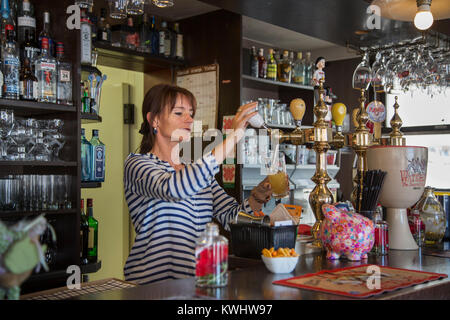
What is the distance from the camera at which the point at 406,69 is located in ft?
9.69

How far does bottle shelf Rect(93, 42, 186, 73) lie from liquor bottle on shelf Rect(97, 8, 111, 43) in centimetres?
5

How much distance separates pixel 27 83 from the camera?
107 inches

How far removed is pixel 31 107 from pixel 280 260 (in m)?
1.82

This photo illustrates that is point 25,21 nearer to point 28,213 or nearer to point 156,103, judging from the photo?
point 28,213

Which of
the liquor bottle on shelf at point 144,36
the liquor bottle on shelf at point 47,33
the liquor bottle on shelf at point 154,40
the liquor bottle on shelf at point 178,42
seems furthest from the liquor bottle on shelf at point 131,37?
the liquor bottle on shelf at point 47,33

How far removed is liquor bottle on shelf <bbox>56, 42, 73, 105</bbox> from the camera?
2.82 m

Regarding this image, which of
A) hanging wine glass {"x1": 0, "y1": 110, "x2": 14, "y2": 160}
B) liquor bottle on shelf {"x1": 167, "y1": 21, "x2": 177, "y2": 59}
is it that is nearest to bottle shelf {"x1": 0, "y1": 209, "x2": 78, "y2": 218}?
hanging wine glass {"x1": 0, "y1": 110, "x2": 14, "y2": 160}

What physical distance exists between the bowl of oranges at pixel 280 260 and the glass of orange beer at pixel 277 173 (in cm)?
41

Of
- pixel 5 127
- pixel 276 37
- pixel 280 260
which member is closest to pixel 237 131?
pixel 280 260

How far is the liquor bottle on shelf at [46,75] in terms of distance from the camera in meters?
2.73

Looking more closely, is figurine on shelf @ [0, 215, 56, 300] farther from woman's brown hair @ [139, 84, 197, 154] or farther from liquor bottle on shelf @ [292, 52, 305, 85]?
liquor bottle on shelf @ [292, 52, 305, 85]
